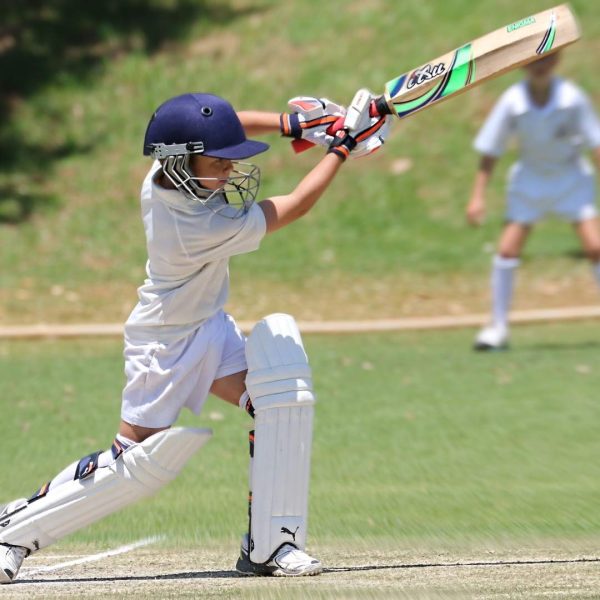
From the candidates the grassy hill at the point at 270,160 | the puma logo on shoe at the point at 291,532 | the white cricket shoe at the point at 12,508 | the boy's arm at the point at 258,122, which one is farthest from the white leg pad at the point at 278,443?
the grassy hill at the point at 270,160

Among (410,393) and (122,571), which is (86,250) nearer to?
(410,393)

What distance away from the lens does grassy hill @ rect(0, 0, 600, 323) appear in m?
11.5

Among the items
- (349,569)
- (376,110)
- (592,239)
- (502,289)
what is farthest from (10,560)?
(592,239)

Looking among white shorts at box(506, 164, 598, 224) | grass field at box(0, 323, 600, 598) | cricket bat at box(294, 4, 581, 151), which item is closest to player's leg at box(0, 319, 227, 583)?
grass field at box(0, 323, 600, 598)

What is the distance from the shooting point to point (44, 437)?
6801mm

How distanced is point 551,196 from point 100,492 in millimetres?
5534

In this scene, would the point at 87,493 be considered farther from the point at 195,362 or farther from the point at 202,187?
the point at 202,187

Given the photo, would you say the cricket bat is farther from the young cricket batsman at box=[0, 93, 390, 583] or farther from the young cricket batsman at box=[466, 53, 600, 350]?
the young cricket batsman at box=[466, 53, 600, 350]

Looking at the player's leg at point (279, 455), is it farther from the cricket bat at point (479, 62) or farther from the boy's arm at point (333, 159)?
the cricket bat at point (479, 62)

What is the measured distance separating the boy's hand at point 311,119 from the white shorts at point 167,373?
0.83 meters

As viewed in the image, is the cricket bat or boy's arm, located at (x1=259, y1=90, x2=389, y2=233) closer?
boy's arm, located at (x1=259, y1=90, x2=389, y2=233)

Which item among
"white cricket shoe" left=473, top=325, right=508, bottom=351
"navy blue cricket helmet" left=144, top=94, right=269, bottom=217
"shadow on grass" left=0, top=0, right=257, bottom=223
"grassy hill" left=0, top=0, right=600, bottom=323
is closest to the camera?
"navy blue cricket helmet" left=144, top=94, right=269, bottom=217

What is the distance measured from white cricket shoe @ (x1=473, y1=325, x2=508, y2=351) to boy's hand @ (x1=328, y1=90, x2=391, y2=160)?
15.1 feet

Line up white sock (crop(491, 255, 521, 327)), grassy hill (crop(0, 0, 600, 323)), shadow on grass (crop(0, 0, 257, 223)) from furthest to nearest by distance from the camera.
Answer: shadow on grass (crop(0, 0, 257, 223)) → grassy hill (crop(0, 0, 600, 323)) → white sock (crop(491, 255, 521, 327))
